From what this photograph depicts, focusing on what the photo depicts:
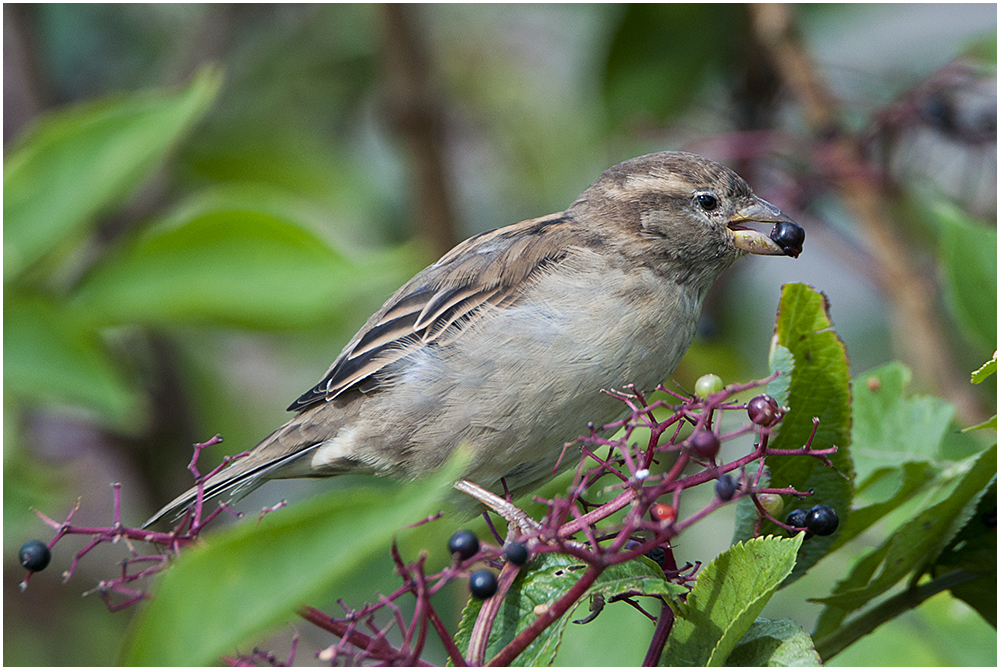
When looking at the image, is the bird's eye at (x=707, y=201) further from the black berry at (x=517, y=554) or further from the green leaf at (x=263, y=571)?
the green leaf at (x=263, y=571)

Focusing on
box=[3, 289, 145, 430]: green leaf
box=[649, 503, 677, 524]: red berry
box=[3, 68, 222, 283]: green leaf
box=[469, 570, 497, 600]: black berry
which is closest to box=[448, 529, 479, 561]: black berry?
box=[469, 570, 497, 600]: black berry

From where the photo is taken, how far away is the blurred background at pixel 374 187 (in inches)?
104

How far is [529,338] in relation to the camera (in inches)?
87.0

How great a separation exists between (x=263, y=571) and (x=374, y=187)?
3545 millimetres

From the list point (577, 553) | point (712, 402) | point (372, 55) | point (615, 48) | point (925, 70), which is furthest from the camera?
point (372, 55)

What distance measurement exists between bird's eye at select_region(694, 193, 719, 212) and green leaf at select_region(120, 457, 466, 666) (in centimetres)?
141

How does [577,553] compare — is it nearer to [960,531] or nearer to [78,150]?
[960,531]

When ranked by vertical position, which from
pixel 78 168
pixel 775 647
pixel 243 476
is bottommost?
pixel 243 476

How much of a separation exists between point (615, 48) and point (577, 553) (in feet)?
8.81

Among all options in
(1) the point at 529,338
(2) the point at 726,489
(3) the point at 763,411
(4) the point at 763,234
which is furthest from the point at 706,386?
(4) the point at 763,234

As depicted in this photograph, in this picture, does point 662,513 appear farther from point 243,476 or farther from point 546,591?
point 243,476

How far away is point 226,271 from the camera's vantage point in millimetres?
2693

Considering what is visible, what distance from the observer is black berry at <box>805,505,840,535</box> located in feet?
5.13

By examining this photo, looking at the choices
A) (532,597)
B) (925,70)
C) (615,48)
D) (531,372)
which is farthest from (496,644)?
(925,70)
